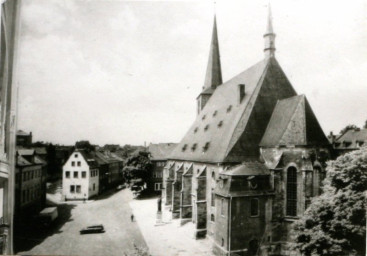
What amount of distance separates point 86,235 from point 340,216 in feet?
42.0

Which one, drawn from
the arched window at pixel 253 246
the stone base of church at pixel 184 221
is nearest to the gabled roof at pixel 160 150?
the stone base of church at pixel 184 221

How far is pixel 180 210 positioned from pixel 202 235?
309 centimetres

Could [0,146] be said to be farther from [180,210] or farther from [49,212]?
[180,210]

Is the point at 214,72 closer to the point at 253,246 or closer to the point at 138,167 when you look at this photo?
the point at 138,167

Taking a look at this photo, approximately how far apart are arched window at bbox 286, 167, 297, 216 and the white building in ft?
53.5

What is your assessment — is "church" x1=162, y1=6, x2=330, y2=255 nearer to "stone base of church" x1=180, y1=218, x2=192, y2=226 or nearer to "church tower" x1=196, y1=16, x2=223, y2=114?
"stone base of church" x1=180, y1=218, x2=192, y2=226

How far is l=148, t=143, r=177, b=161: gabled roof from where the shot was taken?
33.9 meters

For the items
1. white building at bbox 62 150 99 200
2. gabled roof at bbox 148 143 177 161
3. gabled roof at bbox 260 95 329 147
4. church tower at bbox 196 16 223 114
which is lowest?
white building at bbox 62 150 99 200

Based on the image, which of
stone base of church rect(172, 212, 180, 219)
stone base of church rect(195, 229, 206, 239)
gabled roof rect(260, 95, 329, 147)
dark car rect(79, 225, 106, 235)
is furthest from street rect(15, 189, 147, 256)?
gabled roof rect(260, 95, 329, 147)

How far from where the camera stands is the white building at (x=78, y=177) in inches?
923

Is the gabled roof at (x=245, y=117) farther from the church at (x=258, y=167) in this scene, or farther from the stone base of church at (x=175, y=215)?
the stone base of church at (x=175, y=215)

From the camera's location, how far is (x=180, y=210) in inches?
755

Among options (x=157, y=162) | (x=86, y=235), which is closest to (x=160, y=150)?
(x=157, y=162)

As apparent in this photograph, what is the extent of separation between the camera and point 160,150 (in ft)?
115
